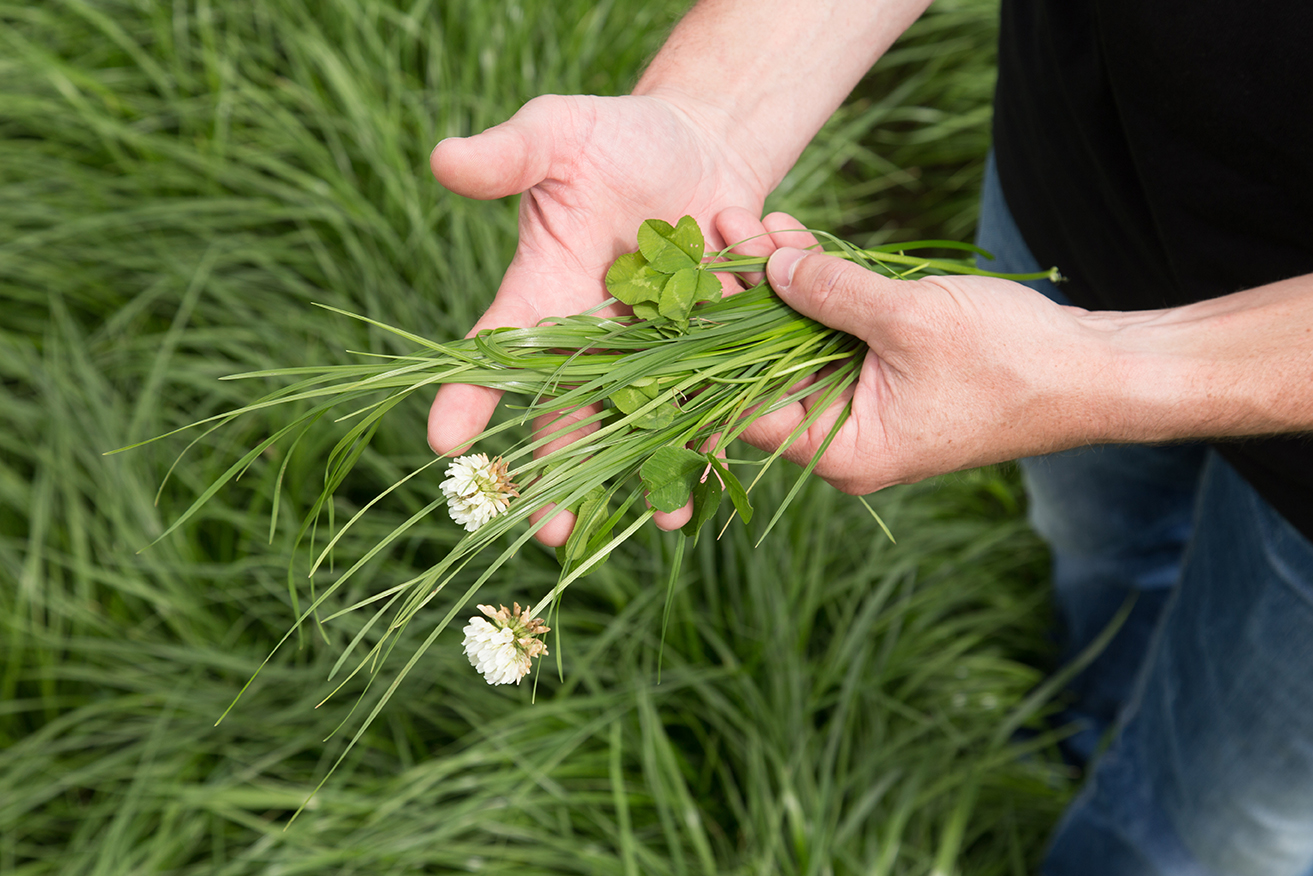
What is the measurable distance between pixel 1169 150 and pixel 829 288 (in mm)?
358

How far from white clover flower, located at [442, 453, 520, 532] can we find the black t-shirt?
0.72m

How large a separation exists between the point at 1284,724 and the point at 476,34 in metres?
1.92

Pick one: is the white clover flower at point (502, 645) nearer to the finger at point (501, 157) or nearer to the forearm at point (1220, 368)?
the finger at point (501, 157)

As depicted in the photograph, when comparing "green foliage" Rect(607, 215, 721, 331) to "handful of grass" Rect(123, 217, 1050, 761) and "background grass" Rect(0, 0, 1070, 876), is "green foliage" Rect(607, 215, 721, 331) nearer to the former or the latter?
"handful of grass" Rect(123, 217, 1050, 761)

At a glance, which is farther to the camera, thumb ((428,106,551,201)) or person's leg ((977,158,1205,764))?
person's leg ((977,158,1205,764))

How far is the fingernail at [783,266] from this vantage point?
2.75ft

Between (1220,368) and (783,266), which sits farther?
(783,266)

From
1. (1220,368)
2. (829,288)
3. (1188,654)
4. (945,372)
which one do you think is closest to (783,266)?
(829,288)

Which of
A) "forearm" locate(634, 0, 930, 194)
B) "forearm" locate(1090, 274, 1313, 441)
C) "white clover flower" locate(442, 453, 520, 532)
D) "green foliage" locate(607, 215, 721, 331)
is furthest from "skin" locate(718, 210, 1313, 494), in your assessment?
"white clover flower" locate(442, 453, 520, 532)

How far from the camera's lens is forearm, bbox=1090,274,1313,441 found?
69 centimetres

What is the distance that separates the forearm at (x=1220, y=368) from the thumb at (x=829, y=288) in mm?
230

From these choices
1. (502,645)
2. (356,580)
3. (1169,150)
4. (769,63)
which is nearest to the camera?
(502,645)

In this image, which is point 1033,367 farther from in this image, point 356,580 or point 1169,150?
point 356,580

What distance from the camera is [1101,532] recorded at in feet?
4.37
